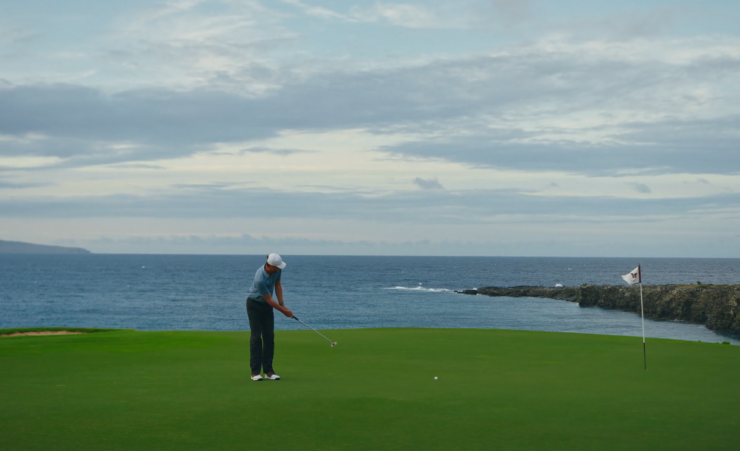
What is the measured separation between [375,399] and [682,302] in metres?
45.9

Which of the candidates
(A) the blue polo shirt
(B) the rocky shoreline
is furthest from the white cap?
(B) the rocky shoreline

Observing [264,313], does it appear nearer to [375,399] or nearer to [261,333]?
[261,333]

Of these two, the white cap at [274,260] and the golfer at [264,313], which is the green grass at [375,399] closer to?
the golfer at [264,313]

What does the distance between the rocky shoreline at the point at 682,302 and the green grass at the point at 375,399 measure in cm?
3024

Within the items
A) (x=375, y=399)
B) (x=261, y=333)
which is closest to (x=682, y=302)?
(x=261, y=333)

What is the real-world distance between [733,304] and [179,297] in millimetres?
66051

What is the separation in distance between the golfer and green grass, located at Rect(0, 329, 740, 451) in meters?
0.41

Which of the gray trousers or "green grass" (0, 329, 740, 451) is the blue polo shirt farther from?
"green grass" (0, 329, 740, 451)

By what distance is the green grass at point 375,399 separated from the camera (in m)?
6.18

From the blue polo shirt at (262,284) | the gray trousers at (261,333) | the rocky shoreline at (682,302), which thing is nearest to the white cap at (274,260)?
the blue polo shirt at (262,284)

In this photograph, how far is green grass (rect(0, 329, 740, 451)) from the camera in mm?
6184

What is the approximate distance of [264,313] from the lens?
1006 centimetres

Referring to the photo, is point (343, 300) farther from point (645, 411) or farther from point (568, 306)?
point (645, 411)

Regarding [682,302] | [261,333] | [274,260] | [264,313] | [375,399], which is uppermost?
[274,260]
